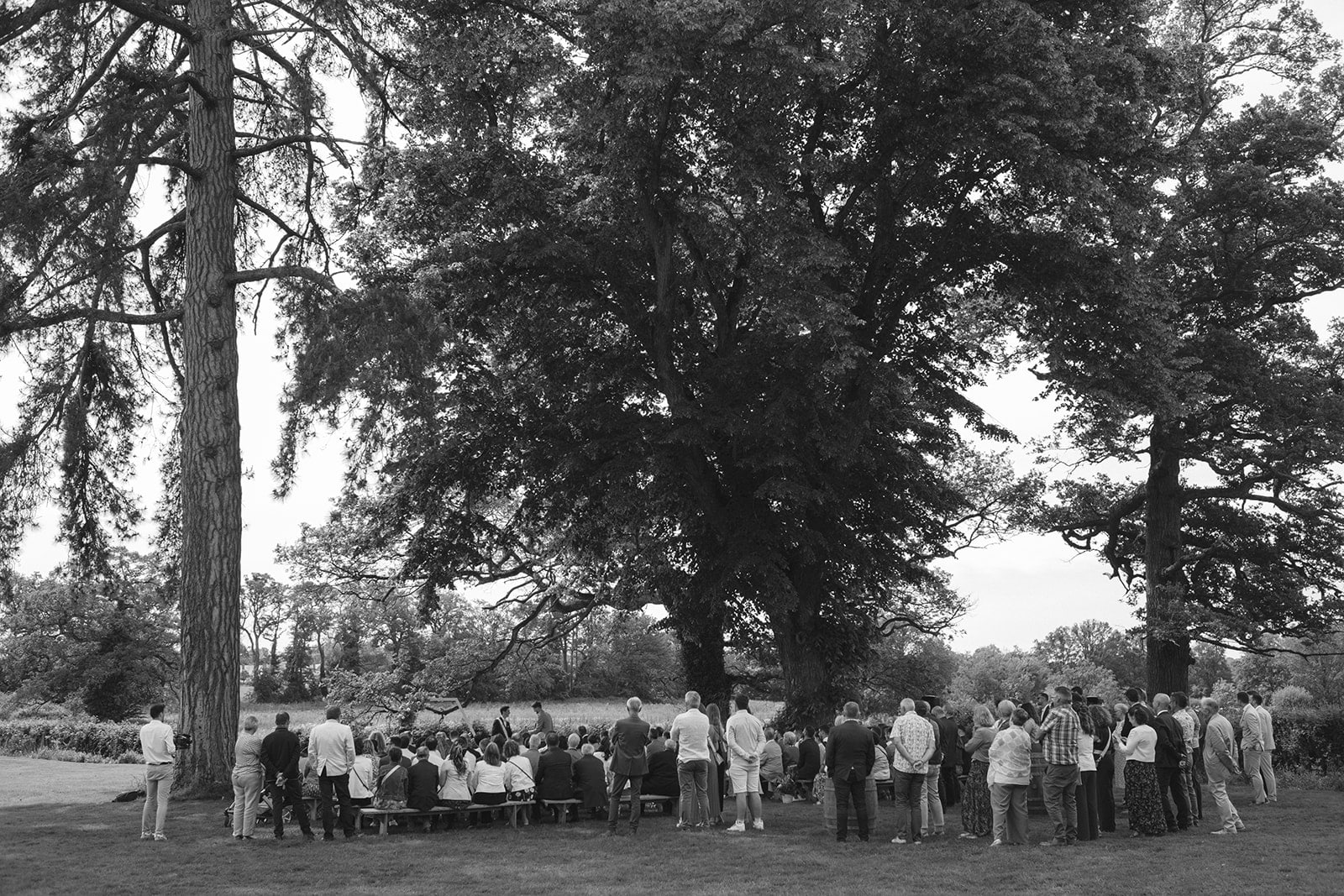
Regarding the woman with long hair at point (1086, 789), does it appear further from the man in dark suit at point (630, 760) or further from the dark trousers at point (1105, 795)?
the man in dark suit at point (630, 760)

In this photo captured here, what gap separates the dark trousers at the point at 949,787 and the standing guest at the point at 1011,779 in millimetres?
4088

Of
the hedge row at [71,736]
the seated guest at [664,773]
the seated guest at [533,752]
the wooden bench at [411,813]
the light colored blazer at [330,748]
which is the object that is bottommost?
the hedge row at [71,736]

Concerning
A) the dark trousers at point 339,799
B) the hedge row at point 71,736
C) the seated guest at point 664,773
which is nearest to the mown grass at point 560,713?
the hedge row at point 71,736

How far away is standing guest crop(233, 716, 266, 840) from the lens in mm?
13297

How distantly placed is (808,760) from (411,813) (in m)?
6.55

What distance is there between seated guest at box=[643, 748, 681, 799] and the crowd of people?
18 millimetres

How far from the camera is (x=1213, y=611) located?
2522cm

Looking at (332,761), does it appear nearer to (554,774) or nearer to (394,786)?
(394,786)

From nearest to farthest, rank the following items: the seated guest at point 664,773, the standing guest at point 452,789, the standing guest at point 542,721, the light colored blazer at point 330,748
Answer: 1. the light colored blazer at point 330,748
2. the standing guest at point 452,789
3. the seated guest at point 664,773
4. the standing guest at point 542,721

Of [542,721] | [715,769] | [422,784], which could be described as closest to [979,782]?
[715,769]

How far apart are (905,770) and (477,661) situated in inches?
746

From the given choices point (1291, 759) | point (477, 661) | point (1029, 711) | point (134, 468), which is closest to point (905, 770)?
point (1029, 711)

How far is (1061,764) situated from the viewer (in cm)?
1279

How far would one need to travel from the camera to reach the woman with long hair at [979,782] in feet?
45.5
